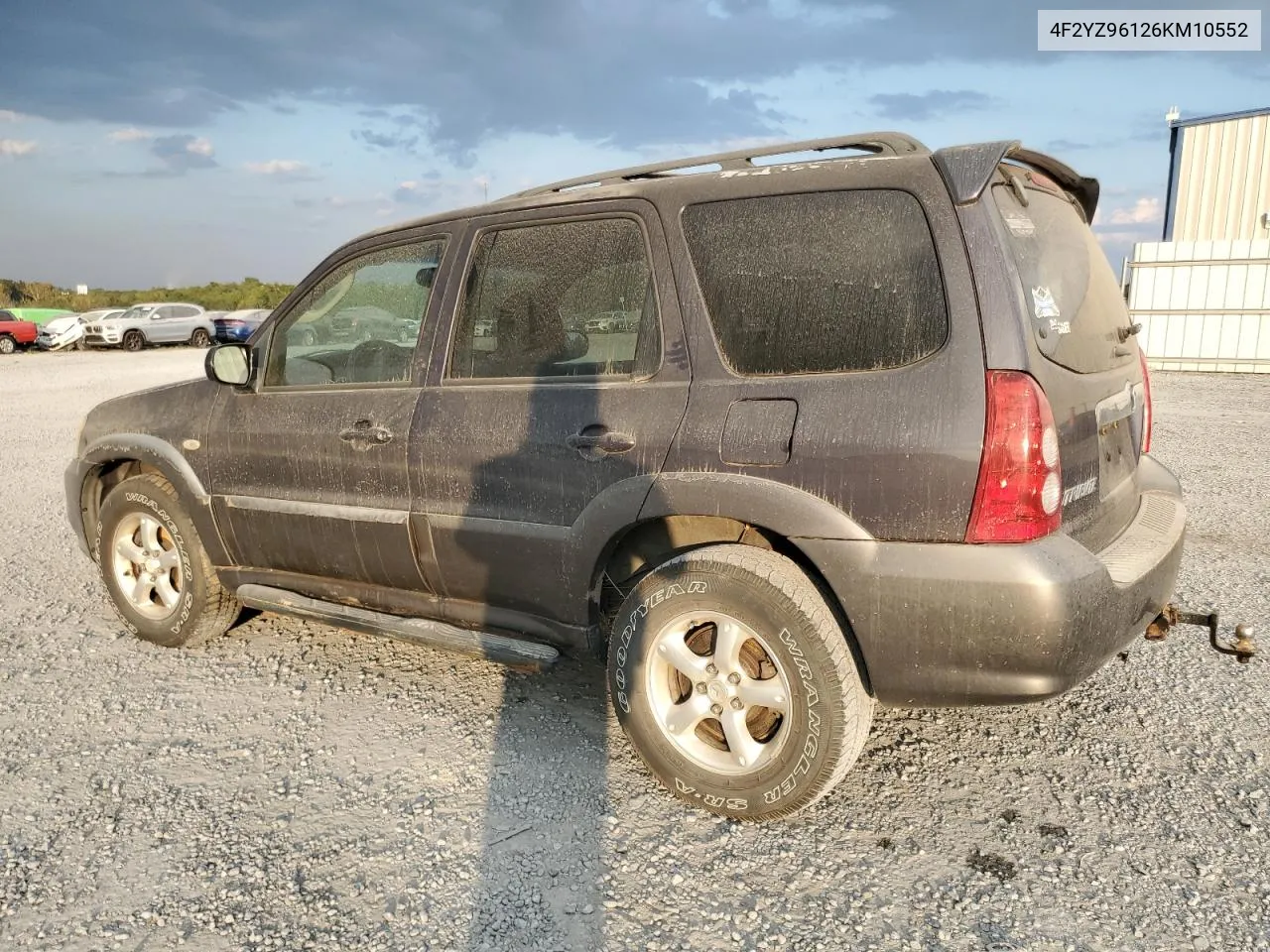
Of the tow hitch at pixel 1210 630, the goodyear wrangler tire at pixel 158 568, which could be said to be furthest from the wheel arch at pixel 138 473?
the tow hitch at pixel 1210 630

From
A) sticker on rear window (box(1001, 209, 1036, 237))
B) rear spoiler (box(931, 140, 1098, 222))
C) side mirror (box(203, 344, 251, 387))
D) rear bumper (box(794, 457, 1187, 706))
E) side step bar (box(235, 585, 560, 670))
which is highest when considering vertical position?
rear spoiler (box(931, 140, 1098, 222))

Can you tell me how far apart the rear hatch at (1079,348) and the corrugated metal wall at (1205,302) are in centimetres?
1470

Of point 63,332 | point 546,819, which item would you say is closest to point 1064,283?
point 546,819

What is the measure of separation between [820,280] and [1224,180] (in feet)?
69.6

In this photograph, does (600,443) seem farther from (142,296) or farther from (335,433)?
(142,296)

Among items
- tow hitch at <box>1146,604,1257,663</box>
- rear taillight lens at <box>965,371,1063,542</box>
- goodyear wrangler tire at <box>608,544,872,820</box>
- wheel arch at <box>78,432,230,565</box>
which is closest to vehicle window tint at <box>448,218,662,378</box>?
goodyear wrangler tire at <box>608,544,872,820</box>

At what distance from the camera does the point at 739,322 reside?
109 inches

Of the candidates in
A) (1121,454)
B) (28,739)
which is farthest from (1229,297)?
(28,739)

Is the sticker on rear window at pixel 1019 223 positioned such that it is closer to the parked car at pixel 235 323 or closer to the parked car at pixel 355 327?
the parked car at pixel 355 327

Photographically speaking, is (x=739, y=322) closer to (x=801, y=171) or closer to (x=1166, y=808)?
(x=801, y=171)

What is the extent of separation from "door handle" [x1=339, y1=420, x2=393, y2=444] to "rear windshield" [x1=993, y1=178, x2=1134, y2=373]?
215 centimetres

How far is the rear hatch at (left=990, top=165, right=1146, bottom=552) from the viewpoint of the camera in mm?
2543

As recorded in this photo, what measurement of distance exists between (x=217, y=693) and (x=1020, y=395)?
318 cm

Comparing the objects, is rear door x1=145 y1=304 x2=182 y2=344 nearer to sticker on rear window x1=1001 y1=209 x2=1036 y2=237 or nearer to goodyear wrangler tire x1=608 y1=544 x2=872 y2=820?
goodyear wrangler tire x1=608 y1=544 x2=872 y2=820
